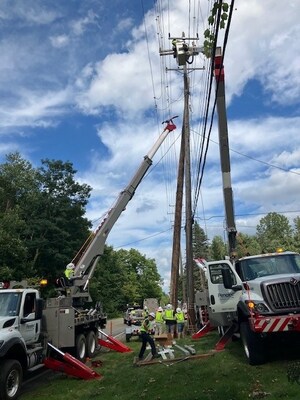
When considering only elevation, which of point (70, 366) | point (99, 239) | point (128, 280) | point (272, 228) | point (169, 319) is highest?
point (272, 228)

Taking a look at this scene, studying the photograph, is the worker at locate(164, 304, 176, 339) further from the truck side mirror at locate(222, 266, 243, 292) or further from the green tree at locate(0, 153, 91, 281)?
the green tree at locate(0, 153, 91, 281)

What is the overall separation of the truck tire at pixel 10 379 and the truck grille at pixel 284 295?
559 centimetres

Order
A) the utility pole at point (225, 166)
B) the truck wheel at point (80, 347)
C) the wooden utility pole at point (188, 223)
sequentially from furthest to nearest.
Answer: the wooden utility pole at point (188, 223), the utility pole at point (225, 166), the truck wheel at point (80, 347)

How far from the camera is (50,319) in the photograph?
12383 millimetres

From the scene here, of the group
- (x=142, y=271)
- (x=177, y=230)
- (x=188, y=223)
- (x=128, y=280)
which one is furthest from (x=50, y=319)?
(x=142, y=271)

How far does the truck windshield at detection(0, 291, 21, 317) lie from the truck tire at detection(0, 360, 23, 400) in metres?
1.50

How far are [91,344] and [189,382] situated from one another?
7104mm

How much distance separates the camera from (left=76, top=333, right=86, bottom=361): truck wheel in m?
13.5

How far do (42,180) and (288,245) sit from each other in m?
35.5

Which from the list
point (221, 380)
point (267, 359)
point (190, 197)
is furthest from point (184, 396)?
point (190, 197)

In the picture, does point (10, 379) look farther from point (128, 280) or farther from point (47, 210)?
point (128, 280)

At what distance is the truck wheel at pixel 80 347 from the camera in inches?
532

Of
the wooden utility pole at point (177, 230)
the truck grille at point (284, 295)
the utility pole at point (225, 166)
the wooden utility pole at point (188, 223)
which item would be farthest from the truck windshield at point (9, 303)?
the wooden utility pole at point (177, 230)

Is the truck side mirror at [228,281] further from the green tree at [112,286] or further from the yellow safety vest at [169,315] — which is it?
the green tree at [112,286]
